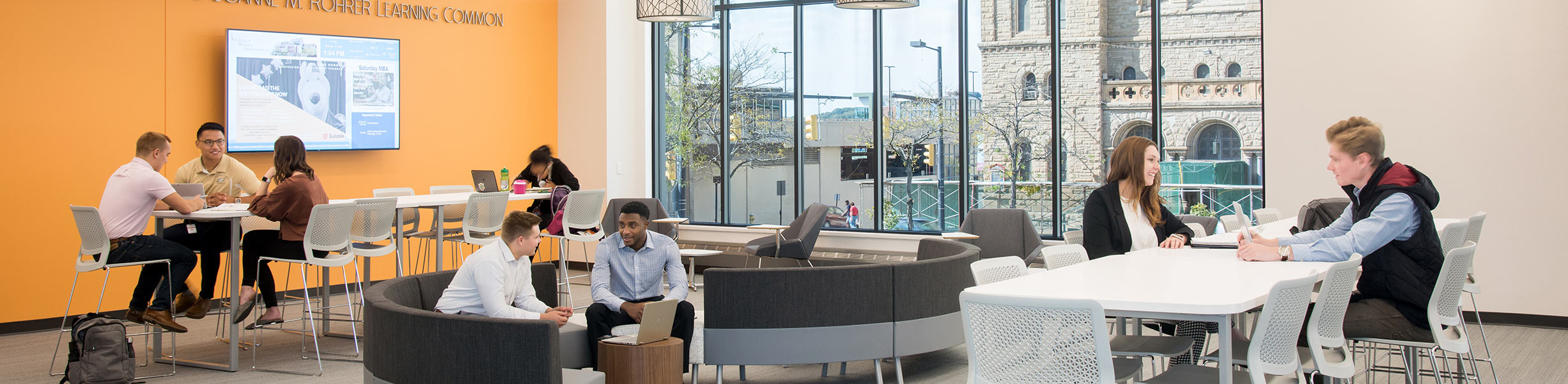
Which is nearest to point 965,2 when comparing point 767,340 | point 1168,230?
point 1168,230

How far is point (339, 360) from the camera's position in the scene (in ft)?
20.6

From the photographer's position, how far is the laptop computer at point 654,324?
4223mm

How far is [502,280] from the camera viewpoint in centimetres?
423

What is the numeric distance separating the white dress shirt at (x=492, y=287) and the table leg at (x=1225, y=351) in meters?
2.58

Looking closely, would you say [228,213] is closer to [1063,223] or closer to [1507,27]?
[1063,223]

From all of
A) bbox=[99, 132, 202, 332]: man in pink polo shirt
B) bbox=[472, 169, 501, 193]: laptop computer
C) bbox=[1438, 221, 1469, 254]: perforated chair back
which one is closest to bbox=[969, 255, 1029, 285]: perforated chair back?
bbox=[1438, 221, 1469, 254]: perforated chair back

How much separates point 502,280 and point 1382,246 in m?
3.27

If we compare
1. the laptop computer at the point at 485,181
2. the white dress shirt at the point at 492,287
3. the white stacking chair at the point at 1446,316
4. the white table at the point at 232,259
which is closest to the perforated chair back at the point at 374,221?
the white table at the point at 232,259

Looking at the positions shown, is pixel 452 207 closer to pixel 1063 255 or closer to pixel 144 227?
pixel 144 227

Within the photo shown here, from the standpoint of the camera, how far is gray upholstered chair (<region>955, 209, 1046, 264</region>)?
307 inches

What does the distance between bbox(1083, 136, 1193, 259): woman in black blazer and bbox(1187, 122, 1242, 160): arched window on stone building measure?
3.88m

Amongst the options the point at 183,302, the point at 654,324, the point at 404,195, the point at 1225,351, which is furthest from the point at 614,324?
the point at 404,195

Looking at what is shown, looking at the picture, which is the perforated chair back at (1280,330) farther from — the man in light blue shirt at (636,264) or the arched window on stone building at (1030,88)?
the arched window on stone building at (1030,88)

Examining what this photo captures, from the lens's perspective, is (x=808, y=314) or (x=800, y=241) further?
(x=800, y=241)
